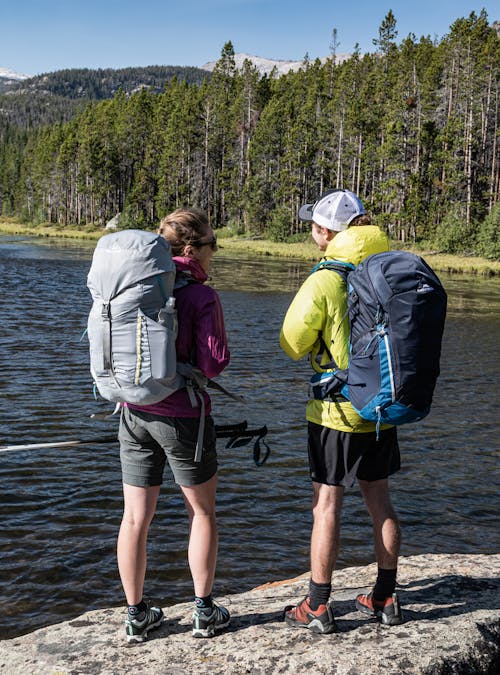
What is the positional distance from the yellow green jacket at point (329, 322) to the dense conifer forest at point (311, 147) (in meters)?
38.7

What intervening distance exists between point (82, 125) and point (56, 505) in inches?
3924

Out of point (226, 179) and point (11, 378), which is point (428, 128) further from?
point (11, 378)

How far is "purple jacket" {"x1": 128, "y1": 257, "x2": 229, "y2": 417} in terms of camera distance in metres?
3.57

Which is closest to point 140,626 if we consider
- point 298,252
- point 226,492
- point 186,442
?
point 186,442

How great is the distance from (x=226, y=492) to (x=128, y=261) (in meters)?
4.66

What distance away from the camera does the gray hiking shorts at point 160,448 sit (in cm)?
358

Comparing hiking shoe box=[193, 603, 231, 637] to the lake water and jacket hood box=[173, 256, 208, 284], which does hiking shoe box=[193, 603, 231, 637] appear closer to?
the lake water

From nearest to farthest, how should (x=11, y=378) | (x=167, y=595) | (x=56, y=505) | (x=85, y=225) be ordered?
(x=167, y=595)
(x=56, y=505)
(x=11, y=378)
(x=85, y=225)

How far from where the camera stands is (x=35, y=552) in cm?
604

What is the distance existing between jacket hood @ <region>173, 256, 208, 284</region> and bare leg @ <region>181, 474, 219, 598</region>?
104 cm

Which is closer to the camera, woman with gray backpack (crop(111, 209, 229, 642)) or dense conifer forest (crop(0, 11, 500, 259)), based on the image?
woman with gray backpack (crop(111, 209, 229, 642))

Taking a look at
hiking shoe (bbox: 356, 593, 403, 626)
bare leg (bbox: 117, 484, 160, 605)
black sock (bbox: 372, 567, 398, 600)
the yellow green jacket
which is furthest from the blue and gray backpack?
bare leg (bbox: 117, 484, 160, 605)

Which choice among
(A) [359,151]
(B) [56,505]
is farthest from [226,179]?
(B) [56,505]

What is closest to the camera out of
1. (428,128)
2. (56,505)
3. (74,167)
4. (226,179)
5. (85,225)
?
(56,505)
